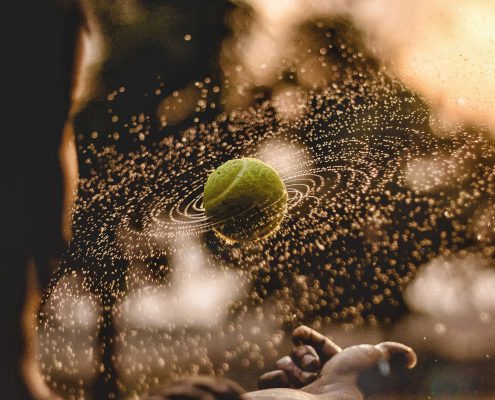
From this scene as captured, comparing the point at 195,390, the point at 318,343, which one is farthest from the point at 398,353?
the point at 195,390

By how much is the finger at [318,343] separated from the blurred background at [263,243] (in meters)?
1.36

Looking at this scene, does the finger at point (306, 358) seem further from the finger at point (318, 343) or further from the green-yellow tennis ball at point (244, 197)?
the green-yellow tennis ball at point (244, 197)

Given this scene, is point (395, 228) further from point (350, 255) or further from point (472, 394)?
point (472, 394)

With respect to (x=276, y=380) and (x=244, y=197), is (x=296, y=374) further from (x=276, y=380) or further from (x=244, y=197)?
(x=244, y=197)

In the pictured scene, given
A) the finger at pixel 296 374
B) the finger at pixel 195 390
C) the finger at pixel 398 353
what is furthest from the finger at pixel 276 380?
the finger at pixel 195 390

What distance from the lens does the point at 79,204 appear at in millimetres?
3994

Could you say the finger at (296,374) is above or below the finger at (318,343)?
below

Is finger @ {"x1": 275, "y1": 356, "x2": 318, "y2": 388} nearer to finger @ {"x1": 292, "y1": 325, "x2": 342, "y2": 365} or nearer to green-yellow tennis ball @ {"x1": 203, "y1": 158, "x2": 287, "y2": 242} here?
finger @ {"x1": 292, "y1": 325, "x2": 342, "y2": 365}

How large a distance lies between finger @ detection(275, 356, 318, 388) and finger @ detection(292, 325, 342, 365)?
0.40 feet

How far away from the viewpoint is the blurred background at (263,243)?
370 centimetres

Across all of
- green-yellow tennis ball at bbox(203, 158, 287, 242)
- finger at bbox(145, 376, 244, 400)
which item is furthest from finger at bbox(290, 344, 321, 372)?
finger at bbox(145, 376, 244, 400)

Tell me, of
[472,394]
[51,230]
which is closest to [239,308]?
[472,394]

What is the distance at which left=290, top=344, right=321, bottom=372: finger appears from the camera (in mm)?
2496

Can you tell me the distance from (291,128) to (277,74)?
0.51 meters
